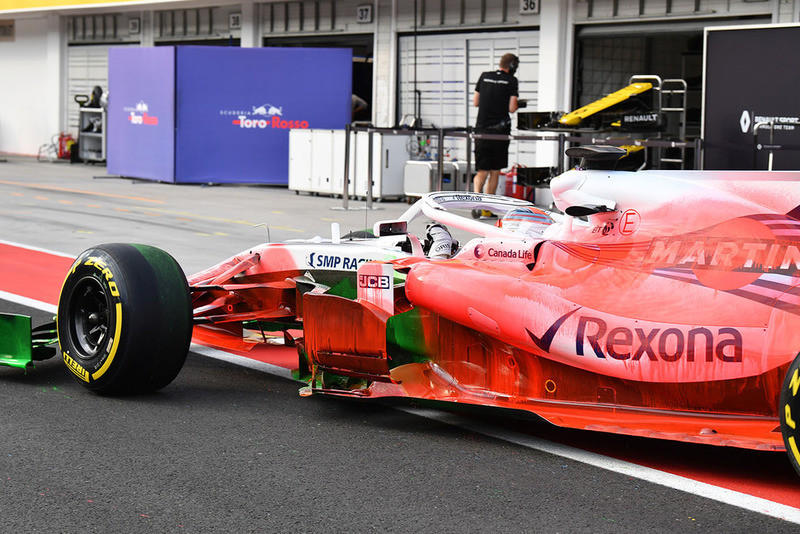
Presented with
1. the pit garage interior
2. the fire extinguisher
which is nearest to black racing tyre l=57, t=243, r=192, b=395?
the pit garage interior

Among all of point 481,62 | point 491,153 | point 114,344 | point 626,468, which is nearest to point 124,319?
point 114,344

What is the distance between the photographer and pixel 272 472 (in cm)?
424

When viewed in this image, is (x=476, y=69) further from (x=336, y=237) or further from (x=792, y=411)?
(x=792, y=411)

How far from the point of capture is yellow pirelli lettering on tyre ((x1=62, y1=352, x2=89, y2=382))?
523cm

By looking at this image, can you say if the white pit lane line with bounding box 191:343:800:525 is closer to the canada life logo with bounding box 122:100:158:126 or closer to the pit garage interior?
the pit garage interior

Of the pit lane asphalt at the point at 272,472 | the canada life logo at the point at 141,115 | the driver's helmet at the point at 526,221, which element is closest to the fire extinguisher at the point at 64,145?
the canada life logo at the point at 141,115

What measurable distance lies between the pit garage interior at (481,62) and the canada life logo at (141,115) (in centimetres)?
92

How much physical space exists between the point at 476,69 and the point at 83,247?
34.2 ft

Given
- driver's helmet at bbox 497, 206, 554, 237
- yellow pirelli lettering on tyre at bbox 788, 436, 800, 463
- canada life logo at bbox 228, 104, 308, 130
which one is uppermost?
canada life logo at bbox 228, 104, 308, 130

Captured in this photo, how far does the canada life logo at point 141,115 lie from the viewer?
796 inches

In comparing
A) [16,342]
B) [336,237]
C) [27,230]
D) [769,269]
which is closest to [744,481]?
[769,269]

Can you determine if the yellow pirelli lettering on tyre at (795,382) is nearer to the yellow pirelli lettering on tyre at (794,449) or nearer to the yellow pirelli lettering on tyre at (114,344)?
the yellow pirelli lettering on tyre at (794,449)

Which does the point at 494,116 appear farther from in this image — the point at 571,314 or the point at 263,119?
the point at 571,314

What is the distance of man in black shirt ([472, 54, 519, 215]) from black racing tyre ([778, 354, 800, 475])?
11.3 metres
